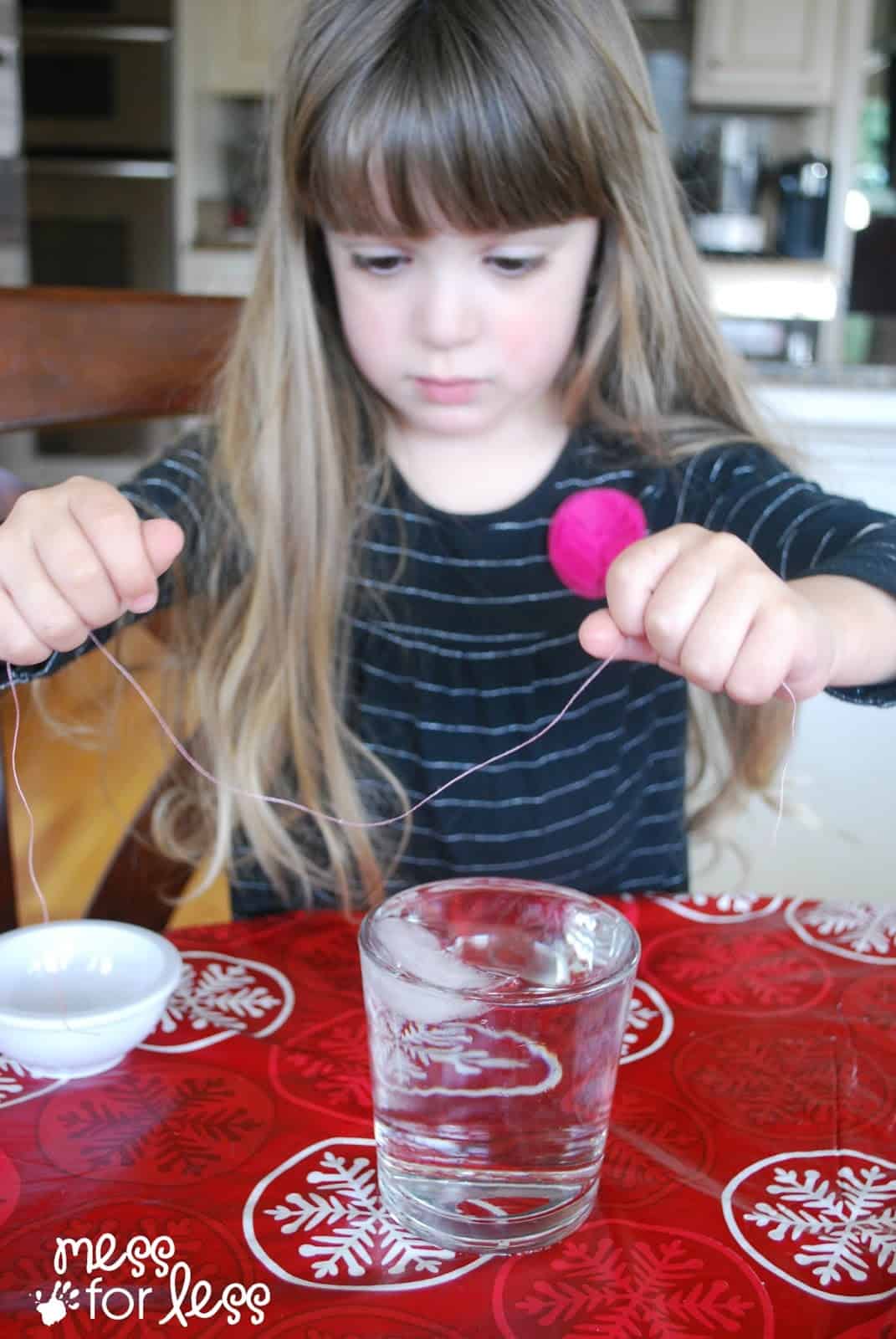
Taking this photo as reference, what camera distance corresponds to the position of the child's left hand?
50 cm

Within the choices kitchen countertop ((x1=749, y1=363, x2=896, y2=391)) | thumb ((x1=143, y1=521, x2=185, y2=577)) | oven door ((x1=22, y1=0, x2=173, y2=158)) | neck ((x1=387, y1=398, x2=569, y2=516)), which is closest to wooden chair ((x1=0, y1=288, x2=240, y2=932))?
neck ((x1=387, y1=398, x2=569, y2=516))

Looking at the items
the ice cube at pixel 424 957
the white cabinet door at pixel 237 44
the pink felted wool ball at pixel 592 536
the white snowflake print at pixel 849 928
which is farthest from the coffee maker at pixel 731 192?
the ice cube at pixel 424 957

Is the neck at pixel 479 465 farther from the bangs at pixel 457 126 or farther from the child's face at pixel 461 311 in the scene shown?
the bangs at pixel 457 126

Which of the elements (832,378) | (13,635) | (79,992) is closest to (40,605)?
(13,635)

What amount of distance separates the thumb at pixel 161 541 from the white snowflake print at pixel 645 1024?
0.94ft

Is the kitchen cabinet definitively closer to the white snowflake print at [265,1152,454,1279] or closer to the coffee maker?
the coffee maker

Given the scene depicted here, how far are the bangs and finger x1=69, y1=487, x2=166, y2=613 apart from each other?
0.93ft

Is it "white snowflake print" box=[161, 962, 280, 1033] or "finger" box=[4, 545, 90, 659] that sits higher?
"finger" box=[4, 545, 90, 659]

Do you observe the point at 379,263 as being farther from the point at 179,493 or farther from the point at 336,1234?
the point at 336,1234

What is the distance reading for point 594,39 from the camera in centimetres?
79

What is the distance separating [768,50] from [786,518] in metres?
3.06

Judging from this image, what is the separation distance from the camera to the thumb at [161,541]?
1.94 feet

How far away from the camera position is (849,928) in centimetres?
69

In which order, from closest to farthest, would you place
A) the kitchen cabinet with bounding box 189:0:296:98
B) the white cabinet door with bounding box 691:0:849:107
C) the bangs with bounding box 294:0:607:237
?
the bangs with bounding box 294:0:607:237 → the white cabinet door with bounding box 691:0:849:107 → the kitchen cabinet with bounding box 189:0:296:98
